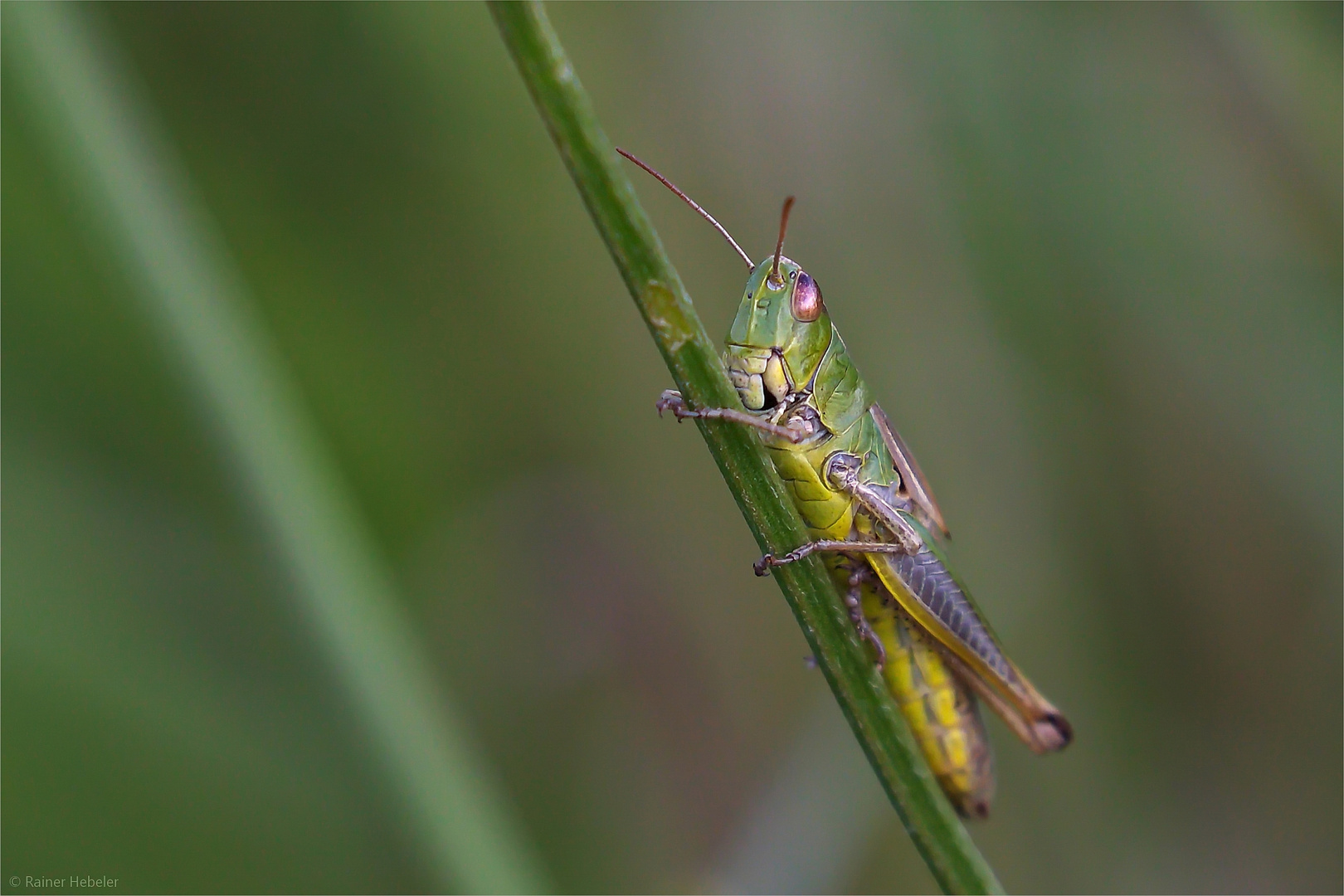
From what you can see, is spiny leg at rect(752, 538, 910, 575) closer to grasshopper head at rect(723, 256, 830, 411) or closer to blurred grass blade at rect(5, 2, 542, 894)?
grasshopper head at rect(723, 256, 830, 411)

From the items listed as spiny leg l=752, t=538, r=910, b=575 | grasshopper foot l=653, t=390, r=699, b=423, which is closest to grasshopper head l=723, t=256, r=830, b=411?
grasshopper foot l=653, t=390, r=699, b=423

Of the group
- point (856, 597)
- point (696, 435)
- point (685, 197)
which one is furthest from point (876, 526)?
point (696, 435)

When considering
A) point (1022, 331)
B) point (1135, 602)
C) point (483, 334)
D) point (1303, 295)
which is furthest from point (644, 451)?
point (1303, 295)

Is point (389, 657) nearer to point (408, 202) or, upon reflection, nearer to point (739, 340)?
point (739, 340)

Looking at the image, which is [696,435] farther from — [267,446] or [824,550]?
[267,446]

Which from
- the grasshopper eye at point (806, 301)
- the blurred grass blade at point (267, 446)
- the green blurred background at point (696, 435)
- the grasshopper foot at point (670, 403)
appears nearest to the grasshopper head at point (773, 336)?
the grasshopper eye at point (806, 301)

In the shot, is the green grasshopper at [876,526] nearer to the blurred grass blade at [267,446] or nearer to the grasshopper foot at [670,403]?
the grasshopper foot at [670,403]
